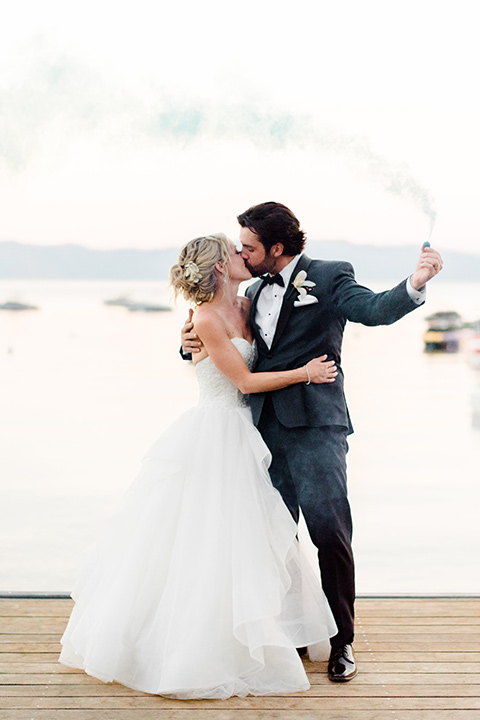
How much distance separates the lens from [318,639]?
8.22ft

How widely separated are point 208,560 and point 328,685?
0.56 meters

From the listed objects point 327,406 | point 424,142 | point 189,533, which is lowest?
point 189,533

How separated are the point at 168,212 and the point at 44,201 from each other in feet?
4.79

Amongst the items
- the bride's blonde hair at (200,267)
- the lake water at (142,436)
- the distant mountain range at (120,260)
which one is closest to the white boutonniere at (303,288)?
the bride's blonde hair at (200,267)

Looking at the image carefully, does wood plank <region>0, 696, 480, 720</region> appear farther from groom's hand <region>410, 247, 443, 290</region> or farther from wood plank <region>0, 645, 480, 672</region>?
groom's hand <region>410, 247, 443, 290</region>

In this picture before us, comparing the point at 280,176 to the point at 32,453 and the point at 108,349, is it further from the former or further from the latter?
the point at 108,349

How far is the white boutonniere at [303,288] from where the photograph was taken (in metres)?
2.62

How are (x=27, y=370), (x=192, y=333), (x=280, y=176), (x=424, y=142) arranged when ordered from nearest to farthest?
(x=192, y=333), (x=424, y=142), (x=280, y=176), (x=27, y=370)

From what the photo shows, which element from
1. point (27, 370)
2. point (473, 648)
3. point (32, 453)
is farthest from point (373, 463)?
point (473, 648)

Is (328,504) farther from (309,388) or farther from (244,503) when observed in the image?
(309,388)

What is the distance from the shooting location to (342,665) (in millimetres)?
2525

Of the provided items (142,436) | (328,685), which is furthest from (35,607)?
(142,436)

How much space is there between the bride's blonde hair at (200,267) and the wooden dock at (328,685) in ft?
4.30

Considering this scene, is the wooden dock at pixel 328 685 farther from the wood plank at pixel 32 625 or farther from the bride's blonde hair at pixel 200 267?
the bride's blonde hair at pixel 200 267
